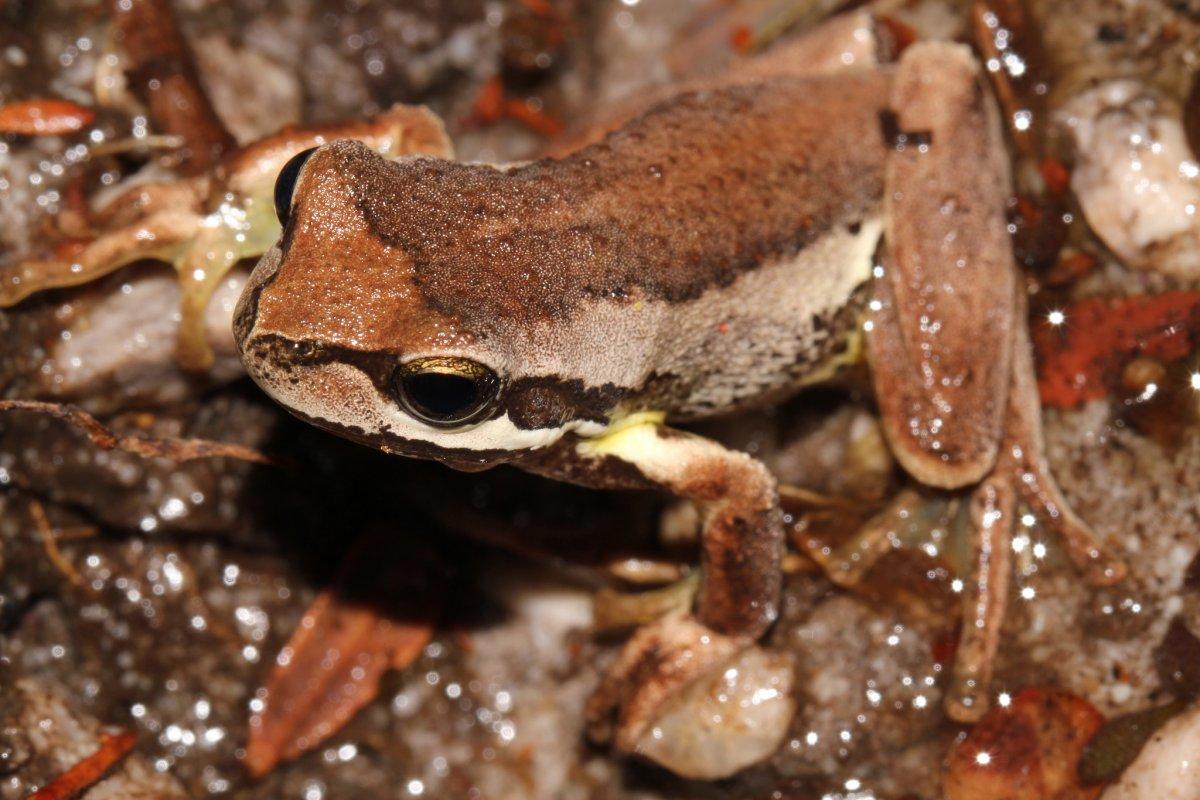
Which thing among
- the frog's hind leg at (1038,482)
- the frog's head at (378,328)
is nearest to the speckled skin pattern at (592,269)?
the frog's head at (378,328)

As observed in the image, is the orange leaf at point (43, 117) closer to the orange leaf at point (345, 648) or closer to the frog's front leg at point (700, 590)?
the orange leaf at point (345, 648)

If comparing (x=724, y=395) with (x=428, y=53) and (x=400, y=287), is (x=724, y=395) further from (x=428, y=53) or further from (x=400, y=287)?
(x=428, y=53)

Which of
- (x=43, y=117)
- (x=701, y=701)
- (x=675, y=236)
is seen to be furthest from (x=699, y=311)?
(x=43, y=117)

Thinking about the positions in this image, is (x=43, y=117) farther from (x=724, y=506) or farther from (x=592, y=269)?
(x=724, y=506)

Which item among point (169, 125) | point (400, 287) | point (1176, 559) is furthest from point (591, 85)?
point (1176, 559)

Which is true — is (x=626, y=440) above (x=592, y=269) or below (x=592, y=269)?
below

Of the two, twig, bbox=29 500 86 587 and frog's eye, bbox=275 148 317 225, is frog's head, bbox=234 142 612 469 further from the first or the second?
twig, bbox=29 500 86 587
